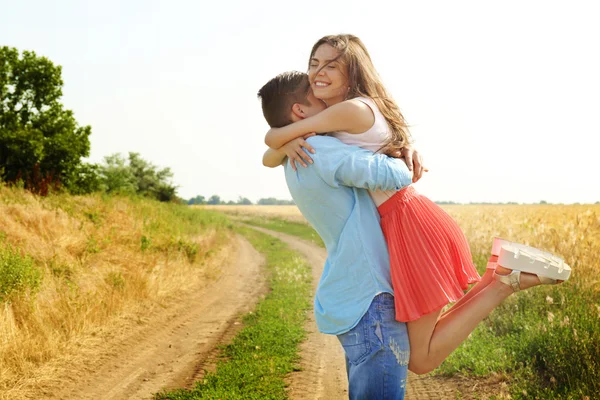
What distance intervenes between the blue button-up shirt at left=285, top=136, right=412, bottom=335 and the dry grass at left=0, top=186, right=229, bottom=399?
5.54m

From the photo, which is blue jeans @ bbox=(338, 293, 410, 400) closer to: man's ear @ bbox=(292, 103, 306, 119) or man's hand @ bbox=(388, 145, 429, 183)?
Answer: man's hand @ bbox=(388, 145, 429, 183)

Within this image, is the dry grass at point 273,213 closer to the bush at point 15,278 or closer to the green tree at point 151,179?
the green tree at point 151,179

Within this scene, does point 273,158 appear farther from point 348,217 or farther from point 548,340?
point 548,340

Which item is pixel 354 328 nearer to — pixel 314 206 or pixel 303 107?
pixel 314 206

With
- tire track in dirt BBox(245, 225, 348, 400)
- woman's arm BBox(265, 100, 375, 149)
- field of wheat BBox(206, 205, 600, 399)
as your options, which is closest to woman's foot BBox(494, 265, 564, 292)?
woman's arm BBox(265, 100, 375, 149)

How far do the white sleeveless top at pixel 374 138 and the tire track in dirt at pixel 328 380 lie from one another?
424 centimetres

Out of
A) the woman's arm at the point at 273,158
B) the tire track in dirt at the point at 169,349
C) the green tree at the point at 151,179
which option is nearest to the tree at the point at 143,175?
the green tree at the point at 151,179

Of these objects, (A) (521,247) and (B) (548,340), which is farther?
(B) (548,340)

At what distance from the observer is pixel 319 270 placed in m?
17.0

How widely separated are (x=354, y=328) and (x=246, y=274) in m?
14.1

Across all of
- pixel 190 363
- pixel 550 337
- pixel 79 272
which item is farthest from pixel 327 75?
pixel 79 272

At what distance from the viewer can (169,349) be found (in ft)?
29.0

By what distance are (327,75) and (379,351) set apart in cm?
142

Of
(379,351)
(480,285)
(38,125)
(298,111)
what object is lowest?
(379,351)
